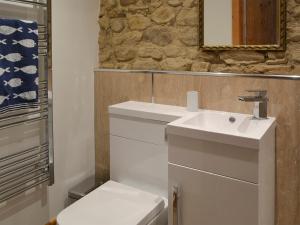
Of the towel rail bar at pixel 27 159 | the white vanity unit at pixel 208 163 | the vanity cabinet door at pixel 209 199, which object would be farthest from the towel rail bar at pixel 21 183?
the vanity cabinet door at pixel 209 199

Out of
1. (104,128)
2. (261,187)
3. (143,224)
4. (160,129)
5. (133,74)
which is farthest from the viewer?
(104,128)

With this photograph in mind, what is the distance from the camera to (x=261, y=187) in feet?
4.46

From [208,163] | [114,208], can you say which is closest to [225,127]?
[208,163]

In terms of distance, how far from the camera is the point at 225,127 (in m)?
1.67

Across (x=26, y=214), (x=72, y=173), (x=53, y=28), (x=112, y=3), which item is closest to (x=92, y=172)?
(x=72, y=173)

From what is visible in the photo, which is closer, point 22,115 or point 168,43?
point 22,115

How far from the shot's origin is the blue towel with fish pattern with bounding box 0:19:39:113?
1598 mm

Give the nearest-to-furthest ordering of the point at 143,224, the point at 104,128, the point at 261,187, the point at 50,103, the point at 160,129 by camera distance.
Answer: the point at 261,187
the point at 143,224
the point at 160,129
the point at 50,103
the point at 104,128

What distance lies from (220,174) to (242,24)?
0.85 metres

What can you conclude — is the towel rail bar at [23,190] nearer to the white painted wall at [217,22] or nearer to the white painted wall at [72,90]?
the white painted wall at [72,90]

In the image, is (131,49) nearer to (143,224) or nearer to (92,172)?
(92,172)

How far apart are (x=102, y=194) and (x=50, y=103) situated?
24.5 inches

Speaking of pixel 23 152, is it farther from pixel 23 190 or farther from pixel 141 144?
pixel 141 144

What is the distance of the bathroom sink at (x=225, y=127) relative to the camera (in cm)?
130
